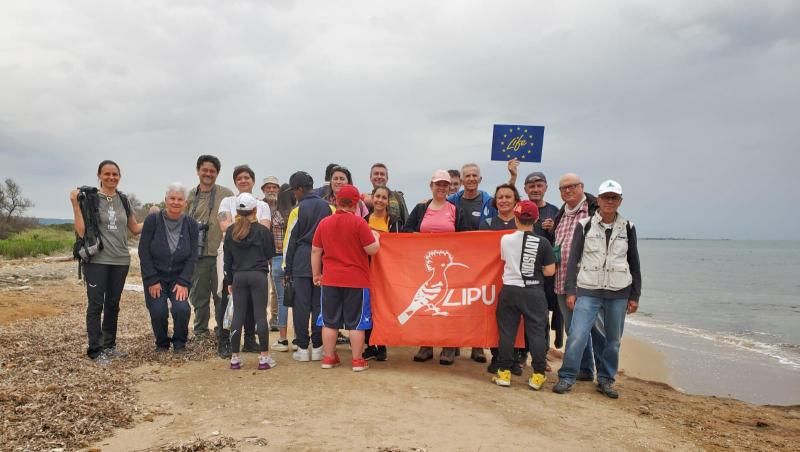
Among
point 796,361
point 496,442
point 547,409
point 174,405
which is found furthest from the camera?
point 796,361

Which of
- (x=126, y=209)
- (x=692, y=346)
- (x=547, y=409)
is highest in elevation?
(x=126, y=209)

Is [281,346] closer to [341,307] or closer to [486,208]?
[341,307]

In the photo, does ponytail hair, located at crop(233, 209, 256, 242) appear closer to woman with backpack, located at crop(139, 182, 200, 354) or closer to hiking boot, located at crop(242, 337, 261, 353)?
woman with backpack, located at crop(139, 182, 200, 354)

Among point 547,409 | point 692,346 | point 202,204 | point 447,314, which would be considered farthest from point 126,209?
point 692,346

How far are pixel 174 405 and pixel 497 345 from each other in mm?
3357

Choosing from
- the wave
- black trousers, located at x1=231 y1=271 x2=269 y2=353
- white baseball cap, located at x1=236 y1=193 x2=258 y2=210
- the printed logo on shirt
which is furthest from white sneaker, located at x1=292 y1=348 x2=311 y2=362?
the wave

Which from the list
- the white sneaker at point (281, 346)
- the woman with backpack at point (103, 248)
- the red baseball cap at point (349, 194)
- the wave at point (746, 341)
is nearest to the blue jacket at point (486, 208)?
the red baseball cap at point (349, 194)

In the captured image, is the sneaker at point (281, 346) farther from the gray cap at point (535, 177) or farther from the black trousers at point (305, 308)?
the gray cap at point (535, 177)

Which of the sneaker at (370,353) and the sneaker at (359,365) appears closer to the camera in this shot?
the sneaker at (359,365)

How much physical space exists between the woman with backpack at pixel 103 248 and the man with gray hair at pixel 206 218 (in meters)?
0.88

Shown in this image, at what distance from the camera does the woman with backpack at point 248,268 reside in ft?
17.4

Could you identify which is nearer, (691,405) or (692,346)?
(691,405)

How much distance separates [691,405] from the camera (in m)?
5.74

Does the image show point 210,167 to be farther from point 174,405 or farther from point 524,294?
point 524,294
